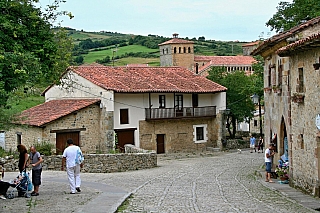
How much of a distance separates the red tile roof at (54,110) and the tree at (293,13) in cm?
1377

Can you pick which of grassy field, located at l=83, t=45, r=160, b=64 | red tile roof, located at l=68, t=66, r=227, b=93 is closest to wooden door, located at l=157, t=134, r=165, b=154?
red tile roof, located at l=68, t=66, r=227, b=93

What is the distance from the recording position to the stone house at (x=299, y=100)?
15.1 meters

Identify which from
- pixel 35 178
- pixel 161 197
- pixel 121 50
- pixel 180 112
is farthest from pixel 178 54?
pixel 35 178

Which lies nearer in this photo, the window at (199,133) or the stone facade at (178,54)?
the window at (199,133)

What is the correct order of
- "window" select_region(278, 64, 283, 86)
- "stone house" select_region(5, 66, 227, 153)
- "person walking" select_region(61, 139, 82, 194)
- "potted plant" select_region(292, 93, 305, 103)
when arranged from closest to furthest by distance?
"person walking" select_region(61, 139, 82, 194), "potted plant" select_region(292, 93, 305, 103), "window" select_region(278, 64, 283, 86), "stone house" select_region(5, 66, 227, 153)

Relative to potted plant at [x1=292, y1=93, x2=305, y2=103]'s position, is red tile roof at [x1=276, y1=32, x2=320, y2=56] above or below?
above

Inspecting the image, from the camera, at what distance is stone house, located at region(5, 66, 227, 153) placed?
33.8 meters

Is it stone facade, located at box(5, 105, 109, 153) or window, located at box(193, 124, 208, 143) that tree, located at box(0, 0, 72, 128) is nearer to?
stone facade, located at box(5, 105, 109, 153)

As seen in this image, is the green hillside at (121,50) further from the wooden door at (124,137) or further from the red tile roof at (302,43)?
the red tile roof at (302,43)

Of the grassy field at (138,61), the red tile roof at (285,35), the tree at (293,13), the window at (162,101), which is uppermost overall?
the grassy field at (138,61)

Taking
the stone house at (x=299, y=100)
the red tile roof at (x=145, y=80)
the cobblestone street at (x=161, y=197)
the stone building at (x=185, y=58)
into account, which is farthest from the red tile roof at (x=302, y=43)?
the stone building at (x=185, y=58)

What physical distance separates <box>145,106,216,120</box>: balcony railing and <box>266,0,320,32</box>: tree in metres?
8.75

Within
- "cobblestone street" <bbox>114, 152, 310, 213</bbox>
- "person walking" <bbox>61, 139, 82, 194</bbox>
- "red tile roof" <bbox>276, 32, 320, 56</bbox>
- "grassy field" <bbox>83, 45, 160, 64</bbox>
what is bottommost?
"cobblestone street" <bbox>114, 152, 310, 213</bbox>

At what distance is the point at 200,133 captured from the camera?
41.9 m
